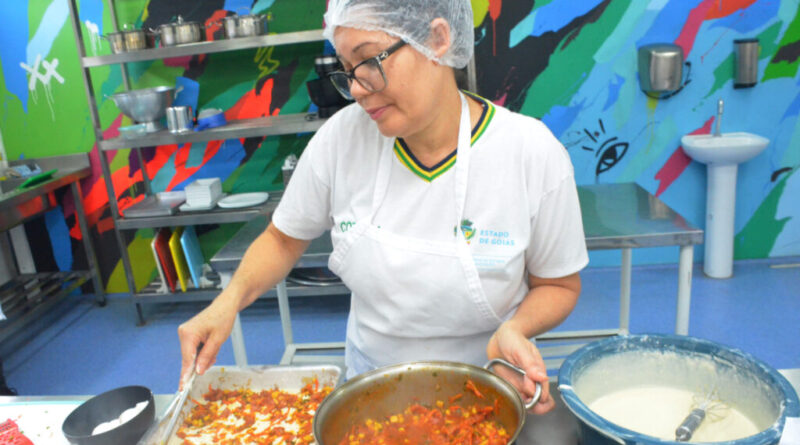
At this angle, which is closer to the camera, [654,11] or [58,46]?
[654,11]

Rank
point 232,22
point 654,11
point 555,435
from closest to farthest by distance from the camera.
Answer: point 555,435, point 232,22, point 654,11

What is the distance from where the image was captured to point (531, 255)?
1343mm

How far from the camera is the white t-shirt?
128cm

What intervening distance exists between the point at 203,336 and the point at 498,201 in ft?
2.22

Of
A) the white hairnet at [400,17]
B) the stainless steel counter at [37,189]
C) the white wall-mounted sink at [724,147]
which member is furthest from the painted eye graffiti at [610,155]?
the stainless steel counter at [37,189]

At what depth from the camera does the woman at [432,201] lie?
1.18m

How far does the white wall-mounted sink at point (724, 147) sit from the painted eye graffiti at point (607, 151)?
362 millimetres

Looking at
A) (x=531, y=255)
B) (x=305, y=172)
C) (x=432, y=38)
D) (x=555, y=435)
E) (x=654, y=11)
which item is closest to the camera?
(x=555, y=435)

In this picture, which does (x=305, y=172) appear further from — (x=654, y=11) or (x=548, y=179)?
(x=654, y=11)

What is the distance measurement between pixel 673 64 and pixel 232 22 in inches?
99.2

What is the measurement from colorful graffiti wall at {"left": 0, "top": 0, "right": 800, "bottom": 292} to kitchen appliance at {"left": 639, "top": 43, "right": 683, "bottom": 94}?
13cm

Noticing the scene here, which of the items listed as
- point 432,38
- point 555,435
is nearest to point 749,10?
point 432,38

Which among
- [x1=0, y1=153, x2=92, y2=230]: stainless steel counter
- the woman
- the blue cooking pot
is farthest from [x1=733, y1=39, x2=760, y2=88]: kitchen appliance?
[x1=0, y1=153, x2=92, y2=230]: stainless steel counter

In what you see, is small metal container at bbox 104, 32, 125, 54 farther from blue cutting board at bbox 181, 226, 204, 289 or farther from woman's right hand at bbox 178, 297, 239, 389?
woman's right hand at bbox 178, 297, 239, 389
